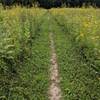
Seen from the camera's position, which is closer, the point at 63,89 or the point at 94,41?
the point at 63,89

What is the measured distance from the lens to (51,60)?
46.5ft

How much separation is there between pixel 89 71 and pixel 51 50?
244 inches

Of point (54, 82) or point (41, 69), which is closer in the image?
point (54, 82)

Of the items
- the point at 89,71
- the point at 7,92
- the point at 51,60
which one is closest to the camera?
the point at 7,92

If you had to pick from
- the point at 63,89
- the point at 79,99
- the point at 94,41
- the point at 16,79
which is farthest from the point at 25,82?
the point at 94,41

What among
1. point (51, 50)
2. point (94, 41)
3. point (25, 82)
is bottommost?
point (51, 50)

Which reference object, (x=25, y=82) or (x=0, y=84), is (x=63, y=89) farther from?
(x=0, y=84)

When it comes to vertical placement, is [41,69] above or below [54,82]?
below

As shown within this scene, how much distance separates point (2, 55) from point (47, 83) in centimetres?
218

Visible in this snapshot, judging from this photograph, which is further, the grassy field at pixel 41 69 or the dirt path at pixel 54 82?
the dirt path at pixel 54 82

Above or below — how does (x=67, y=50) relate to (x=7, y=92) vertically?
below

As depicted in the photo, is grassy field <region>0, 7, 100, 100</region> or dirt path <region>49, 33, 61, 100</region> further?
dirt path <region>49, 33, 61, 100</region>

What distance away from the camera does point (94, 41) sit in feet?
35.7

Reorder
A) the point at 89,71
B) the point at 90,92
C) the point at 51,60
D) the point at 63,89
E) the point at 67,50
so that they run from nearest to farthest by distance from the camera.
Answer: the point at 90,92, the point at 63,89, the point at 89,71, the point at 51,60, the point at 67,50
